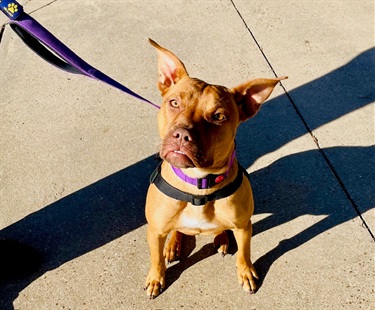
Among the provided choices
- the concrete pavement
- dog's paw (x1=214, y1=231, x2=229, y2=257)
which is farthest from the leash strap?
dog's paw (x1=214, y1=231, x2=229, y2=257)

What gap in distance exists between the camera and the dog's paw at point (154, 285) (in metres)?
3.79

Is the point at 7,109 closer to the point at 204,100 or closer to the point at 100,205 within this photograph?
the point at 100,205

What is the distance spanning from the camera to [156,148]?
4.75m

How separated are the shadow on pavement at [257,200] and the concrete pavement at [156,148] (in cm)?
1

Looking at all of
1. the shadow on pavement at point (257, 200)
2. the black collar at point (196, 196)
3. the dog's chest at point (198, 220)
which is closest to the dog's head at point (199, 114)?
the black collar at point (196, 196)

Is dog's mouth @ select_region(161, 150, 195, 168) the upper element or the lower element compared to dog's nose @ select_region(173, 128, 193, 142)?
lower

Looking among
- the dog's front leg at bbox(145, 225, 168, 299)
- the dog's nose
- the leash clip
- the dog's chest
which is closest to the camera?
the dog's nose

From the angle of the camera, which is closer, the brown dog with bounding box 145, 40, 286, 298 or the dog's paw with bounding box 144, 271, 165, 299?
the brown dog with bounding box 145, 40, 286, 298

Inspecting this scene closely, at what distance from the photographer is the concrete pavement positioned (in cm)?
390

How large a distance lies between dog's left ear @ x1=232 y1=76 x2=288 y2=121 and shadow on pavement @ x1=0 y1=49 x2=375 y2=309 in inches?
52.9

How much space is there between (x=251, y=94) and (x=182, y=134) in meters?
A: 0.68

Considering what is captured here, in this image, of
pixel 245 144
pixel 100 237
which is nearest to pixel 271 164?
pixel 245 144

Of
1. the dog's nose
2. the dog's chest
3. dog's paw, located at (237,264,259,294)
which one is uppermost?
the dog's nose

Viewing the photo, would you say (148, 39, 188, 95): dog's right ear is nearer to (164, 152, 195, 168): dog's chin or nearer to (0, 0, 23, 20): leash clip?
(164, 152, 195, 168): dog's chin
